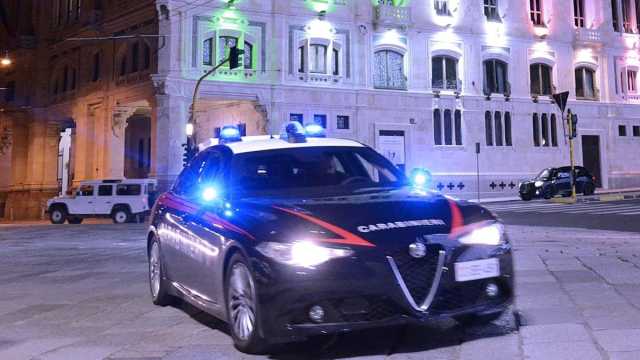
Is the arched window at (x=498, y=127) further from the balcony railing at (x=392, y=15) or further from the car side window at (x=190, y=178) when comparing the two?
the car side window at (x=190, y=178)

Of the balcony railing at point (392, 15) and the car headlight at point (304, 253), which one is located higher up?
the balcony railing at point (392, 15)

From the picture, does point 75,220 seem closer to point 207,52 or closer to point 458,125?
point 207,52

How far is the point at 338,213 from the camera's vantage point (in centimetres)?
381

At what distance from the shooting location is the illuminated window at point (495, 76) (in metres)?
34.2

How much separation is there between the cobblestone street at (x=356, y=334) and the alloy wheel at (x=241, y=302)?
0.20 metres

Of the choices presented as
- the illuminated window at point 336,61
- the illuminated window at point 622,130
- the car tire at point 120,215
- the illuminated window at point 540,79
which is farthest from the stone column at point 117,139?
the illuminated window at point 622,130

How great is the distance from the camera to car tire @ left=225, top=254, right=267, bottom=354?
3801mm

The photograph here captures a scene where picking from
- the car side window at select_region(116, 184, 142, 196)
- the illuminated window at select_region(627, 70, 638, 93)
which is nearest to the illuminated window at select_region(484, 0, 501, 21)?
the illuminated window at select_region(627, 70, 638, 93)

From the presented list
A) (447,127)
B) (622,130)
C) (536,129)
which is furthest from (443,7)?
(622,130)

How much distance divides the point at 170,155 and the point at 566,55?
84.1ft

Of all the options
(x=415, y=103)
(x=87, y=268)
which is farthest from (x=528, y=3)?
(x=87, y=268)

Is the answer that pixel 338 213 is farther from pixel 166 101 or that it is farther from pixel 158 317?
pixel 166 101

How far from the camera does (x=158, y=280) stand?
19.6 feet

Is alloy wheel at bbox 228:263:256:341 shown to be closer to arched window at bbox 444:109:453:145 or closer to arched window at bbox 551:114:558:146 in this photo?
A: arched window at bbox 444:109:453:145
